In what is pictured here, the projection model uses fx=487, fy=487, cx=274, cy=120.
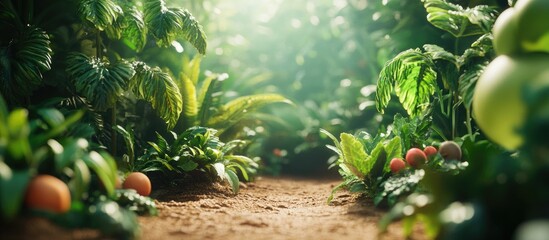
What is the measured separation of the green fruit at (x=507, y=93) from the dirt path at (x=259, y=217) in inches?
29.5

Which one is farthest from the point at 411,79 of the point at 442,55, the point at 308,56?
the point at 308,56

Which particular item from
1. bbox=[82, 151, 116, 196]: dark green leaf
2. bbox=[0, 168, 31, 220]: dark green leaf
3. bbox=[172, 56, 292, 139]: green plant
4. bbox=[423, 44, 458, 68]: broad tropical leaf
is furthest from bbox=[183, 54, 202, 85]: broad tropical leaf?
bbox=[0, 168, 31, 220]: dark green leaf

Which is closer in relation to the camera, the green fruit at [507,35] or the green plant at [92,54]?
the green fruit at [507,35]

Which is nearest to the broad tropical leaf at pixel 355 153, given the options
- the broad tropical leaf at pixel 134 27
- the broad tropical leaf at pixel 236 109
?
the broad tropical leaf at pixel 236 109

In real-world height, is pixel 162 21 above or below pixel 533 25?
above

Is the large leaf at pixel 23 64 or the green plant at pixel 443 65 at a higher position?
the large leaf at pixel 23 64

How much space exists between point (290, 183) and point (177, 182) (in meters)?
1.79

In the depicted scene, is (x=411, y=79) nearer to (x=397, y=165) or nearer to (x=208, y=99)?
(x=397, y=165)

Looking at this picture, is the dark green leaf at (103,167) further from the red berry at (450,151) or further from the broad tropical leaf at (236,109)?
the broad tropical leaf at (236,109)

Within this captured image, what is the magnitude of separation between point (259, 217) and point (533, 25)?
192cm

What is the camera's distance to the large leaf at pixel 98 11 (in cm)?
364

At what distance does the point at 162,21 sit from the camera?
3889 mm

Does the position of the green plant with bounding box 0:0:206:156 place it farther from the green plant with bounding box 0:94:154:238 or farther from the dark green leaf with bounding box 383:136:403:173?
the dark green leaf with bounding box 383:136:403:173

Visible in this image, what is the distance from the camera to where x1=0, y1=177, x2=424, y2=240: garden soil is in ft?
8.22
